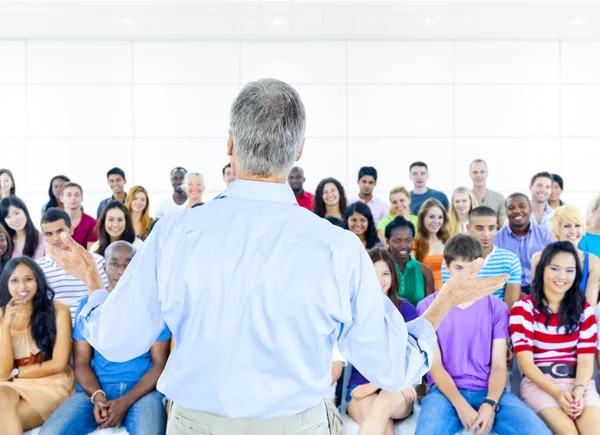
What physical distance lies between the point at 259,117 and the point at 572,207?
3.31 m

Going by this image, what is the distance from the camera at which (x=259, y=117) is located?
1.18m

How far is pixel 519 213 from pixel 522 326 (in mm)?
1633

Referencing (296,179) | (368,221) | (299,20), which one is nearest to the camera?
(368,221)

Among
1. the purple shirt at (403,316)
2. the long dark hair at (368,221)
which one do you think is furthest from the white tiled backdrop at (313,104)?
the purple shirt at (403,316)

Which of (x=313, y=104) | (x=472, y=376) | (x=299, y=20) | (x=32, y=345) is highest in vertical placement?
(x=299, y=20)

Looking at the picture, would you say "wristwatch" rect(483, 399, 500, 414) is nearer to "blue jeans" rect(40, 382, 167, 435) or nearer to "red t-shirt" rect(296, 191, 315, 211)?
"blue jeans" rect(40, 382, 167, 435)

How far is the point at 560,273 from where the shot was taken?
3.08 meters

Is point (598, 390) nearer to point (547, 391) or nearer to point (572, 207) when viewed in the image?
point (547, 391)

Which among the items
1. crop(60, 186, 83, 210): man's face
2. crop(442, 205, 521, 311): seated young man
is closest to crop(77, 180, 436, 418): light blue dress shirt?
crop(442, 205, 521, 311): seated young man

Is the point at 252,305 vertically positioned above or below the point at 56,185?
below

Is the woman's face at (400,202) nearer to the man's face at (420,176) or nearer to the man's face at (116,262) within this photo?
the man's face at (420,176)

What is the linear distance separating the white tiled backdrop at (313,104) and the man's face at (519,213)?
3637 mm

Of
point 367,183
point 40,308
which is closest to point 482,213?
point 367,183

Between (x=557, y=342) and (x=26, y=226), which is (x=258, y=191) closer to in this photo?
(x=557, y=342)
